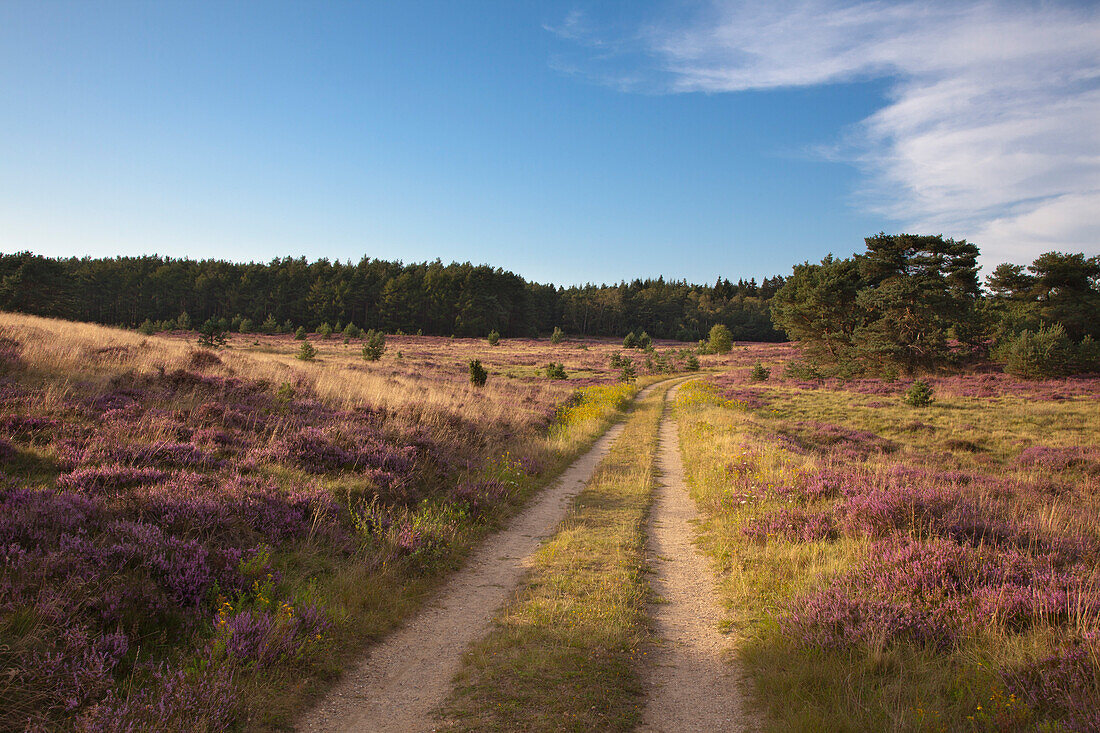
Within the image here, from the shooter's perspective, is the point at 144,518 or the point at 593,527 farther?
the point at 593,527

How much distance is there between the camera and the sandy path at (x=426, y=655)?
4039 mm

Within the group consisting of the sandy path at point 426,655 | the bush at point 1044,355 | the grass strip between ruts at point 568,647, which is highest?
the bush at point 1044,355

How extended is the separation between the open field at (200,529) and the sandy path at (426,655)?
0.24 meters

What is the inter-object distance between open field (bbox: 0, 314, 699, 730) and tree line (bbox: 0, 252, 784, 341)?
68326mm

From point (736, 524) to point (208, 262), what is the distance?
400 ft

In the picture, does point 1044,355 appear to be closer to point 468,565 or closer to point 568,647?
point 468,565

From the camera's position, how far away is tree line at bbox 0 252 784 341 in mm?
87250

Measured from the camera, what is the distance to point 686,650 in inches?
203

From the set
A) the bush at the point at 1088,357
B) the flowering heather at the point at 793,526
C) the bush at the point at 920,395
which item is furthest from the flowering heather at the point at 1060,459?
the bush at the point at 1088,357

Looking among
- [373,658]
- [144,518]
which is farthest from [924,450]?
[144,518]

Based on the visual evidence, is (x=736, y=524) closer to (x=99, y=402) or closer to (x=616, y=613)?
(x=616, y=613)

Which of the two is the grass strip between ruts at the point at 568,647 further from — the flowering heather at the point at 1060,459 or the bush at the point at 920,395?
the bush at the point at 920,395

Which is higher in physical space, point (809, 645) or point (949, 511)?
point (949, 511)

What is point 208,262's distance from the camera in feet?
336
